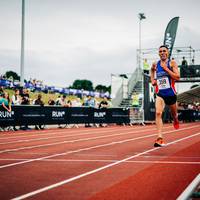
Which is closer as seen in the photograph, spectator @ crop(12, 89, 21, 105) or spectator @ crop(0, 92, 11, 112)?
spectator @ crop(0, 92, 11, 112)

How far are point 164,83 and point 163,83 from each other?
2cm

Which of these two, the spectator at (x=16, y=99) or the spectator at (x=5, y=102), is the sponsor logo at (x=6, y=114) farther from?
the spectator at (x=16, y=99)

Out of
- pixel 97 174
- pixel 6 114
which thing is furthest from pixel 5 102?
pixel 97 174

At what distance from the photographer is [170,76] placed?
9.58 m

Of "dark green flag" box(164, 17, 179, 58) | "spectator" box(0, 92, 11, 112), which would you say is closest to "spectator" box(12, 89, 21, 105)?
"spectator" box(0, 92, 11, 112)

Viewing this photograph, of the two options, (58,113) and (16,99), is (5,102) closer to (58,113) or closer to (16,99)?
(16,99)

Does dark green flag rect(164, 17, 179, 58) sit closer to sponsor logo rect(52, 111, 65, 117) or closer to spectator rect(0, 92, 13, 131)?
sponsor logo rect(52, 111, 65, 117)

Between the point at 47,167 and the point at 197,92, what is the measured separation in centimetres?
4505

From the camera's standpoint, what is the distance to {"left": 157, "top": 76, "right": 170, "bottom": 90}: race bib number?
31.7ft

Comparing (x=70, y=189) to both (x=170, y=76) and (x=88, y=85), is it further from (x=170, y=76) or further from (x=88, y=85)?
(x=88, y=85)

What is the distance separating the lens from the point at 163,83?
9.73m

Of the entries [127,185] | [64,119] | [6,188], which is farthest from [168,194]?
[64,119]

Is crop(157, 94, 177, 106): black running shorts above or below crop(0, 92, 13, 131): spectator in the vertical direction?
below

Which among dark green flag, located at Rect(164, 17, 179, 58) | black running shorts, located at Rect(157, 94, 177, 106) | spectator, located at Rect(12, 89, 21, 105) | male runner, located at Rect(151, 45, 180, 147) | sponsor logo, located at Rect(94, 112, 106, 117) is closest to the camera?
male runner, located at Rect(151, 45, 180, 147)
